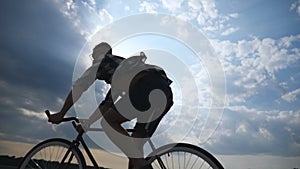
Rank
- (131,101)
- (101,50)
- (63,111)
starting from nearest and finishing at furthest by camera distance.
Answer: (131,101) → (101,50) → (63,111)

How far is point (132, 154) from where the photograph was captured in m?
3.59

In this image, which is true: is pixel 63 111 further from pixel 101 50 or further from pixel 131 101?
pixel 131 101

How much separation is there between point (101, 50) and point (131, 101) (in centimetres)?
87

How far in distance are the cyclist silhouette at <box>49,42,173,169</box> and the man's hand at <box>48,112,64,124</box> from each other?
2.23ft

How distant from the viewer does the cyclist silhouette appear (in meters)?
3.59

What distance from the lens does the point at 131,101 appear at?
3586 mm

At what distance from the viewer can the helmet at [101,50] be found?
3954 millimetres

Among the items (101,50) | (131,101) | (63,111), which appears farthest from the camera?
(63,111)

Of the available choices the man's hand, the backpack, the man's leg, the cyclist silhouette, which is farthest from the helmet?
the man's hand

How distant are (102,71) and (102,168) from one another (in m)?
1.40

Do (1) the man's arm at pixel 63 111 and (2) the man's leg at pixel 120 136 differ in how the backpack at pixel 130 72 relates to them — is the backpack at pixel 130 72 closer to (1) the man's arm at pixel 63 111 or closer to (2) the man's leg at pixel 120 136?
(2) the man's leg at pixel 120 136

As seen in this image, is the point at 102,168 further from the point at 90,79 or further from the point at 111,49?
the point at 111,49

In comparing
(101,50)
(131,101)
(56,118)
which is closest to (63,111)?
(56,118)

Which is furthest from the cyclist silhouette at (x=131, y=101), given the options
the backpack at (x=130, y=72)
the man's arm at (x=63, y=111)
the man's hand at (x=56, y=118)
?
the man's hand at (x=56, y=118)
